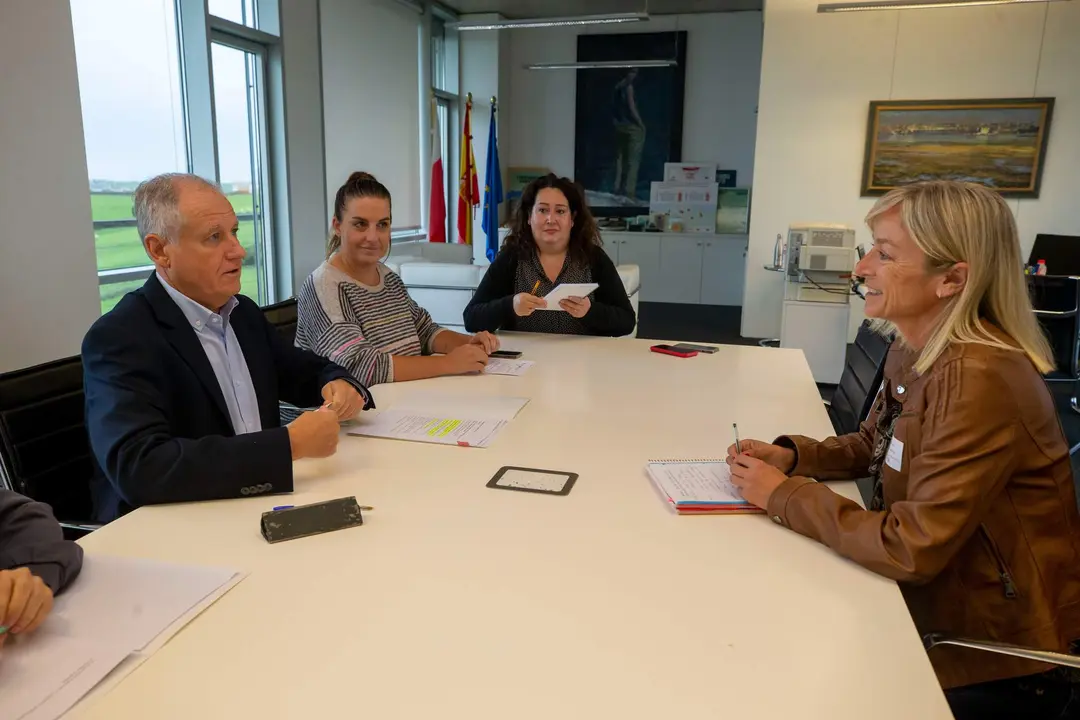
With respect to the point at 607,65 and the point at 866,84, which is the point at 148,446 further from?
the point at 607,65

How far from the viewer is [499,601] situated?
3.38 ft

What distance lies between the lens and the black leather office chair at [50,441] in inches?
61.2

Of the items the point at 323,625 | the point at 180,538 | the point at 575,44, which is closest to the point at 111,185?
the point at 180,538

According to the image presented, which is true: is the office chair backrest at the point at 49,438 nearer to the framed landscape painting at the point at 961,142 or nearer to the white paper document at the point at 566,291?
the white paper document at the point at 566,291

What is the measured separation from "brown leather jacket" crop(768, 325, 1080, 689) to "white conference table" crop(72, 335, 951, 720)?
65 millimetres

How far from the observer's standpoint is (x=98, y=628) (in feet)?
3.08

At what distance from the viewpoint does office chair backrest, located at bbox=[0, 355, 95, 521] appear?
1.56 metres

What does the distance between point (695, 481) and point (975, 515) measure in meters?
0.48

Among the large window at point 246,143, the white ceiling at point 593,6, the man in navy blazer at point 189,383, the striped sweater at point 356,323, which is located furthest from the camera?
the white ceiling at point 593,6

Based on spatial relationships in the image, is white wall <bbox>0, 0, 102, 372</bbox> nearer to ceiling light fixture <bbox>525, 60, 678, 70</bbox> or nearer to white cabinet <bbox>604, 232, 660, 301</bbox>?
ceiling light fixture <bbox>525, 60, 678, 70</bbox>

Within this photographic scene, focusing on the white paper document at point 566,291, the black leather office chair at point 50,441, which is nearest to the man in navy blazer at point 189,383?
the black leather office chair at point 50,441

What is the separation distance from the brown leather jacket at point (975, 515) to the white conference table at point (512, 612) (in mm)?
65

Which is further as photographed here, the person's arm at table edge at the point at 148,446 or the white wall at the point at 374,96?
the white wall at the point at 374,96

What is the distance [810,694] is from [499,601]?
1.35 feet
